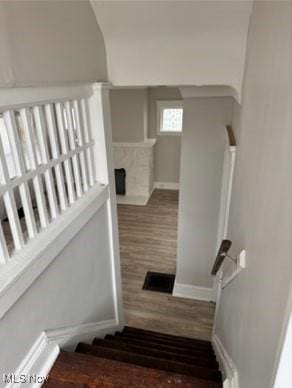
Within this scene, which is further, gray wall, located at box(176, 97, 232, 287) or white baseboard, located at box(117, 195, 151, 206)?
white baseboard, located at box(117, 195, 151, 206)

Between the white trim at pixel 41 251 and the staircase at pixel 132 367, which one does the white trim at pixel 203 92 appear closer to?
the white trim at pixel 41 251

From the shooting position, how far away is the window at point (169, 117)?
19.9 feet

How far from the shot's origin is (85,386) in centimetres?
144

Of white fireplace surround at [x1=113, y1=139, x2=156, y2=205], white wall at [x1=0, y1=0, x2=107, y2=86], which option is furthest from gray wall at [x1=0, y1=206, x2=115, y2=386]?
white fireplace surround at [x1=113, y1=139, x2=156, y2=205]

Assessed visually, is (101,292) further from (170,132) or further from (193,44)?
(170,132)

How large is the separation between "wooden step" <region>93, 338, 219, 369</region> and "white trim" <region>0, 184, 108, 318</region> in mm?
1023

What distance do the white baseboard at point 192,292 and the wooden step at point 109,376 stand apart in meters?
2.11

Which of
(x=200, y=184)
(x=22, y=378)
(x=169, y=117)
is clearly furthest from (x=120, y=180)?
(x=22, y=378)

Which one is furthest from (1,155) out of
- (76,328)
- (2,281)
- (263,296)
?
(76,328)

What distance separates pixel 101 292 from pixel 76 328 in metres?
0.43

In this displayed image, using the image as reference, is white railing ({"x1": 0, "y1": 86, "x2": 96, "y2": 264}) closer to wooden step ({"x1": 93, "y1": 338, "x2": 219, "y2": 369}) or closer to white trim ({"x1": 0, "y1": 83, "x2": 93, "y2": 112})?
white trim ({"x1": 0, "y1": 83, "x2": 93, "y2": 112})

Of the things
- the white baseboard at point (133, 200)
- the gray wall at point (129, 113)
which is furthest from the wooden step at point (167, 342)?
the gray wall at point (129, 113)

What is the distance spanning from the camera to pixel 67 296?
1.68 m

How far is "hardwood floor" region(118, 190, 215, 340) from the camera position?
324cm
